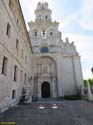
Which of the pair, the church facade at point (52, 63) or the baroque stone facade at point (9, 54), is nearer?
the baroque stone facade at point (9, 54)

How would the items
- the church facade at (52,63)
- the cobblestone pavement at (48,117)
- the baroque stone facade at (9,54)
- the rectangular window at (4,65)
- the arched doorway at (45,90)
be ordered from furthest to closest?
the arched doorway at (45,90) < the church facade at (52,63) < the rectangular window at (4,65) < the baroque stone facade at (9,54) < the cobblestone pavement at (48,117)

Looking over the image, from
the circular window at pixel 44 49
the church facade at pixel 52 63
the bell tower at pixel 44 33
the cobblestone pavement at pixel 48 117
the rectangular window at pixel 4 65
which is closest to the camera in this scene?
the cobblestone pavement at pixel 48 117

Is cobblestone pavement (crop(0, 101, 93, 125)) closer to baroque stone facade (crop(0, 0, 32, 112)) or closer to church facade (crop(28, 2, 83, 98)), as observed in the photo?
baroque stone facade (crop(0, 0, 32, 112))

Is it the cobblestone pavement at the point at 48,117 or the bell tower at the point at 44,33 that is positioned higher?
the bell tower at the point at 44,33

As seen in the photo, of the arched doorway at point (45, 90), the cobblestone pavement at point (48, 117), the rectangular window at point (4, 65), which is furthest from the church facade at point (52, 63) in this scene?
the rectangular window at point (4, 65)

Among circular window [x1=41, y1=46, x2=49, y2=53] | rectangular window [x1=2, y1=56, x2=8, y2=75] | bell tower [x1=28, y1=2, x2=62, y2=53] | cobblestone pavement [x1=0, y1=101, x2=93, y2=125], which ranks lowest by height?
cobblestone pavement [x1=0, y1=101, x2=93, y2=125]

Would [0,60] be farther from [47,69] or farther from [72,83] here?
[72,83]

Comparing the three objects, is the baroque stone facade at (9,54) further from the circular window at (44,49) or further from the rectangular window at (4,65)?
the circular window at (44,49)

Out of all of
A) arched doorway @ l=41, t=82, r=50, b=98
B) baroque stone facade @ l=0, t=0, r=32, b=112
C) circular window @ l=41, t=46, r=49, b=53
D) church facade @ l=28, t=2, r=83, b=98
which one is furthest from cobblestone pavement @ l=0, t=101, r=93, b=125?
circular window @ l=41, t=46, r=49, b=53

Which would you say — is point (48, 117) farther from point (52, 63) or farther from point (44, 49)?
point (44, 49)

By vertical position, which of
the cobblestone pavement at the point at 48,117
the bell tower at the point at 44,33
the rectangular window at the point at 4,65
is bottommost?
the cobblestone pavement at the point at 48,117

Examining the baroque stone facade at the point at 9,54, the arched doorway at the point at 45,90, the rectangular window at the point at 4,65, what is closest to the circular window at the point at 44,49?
the arched doorway at the point at 45,90

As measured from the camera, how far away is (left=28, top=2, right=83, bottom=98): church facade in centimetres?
2145

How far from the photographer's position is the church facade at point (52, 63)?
21.5m
